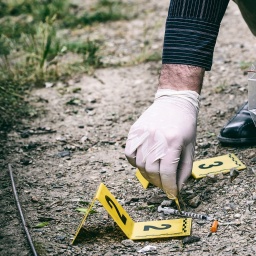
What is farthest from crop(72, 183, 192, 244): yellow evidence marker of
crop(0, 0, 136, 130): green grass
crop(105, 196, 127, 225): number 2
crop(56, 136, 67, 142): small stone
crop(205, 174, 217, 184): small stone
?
crop(0, 0, 136, 130): green grass

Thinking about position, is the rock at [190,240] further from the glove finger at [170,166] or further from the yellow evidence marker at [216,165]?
the yellow evidence marker at [216,165]

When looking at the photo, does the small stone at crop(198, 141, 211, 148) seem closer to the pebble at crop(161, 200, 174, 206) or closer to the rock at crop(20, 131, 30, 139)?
the pebble at crop(161, 200, 174, 206)

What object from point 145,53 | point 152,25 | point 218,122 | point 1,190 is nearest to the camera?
point 1,190

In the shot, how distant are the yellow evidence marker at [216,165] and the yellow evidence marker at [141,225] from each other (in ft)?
A: 1.14

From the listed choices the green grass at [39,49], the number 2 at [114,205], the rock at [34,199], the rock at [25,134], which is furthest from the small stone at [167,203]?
the green grass at [39,49]

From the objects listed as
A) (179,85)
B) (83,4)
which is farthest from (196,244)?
(83,4)

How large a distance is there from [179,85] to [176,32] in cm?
19

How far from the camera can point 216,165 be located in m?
2.06

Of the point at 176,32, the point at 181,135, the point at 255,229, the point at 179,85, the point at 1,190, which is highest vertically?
the point at 176,32

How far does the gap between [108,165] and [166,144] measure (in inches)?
24.8

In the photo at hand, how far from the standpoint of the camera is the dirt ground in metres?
1.65

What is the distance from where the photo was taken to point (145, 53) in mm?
3480

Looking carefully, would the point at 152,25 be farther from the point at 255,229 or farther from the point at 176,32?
the point at 255,229

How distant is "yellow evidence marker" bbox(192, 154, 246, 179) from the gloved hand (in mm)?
302
